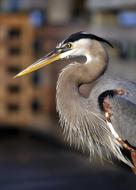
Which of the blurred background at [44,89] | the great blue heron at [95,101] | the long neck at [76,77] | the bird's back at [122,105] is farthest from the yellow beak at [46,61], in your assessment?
the blurred background at [44,89]

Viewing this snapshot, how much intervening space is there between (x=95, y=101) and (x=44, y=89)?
513cm

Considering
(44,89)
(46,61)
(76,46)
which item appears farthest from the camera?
(44,89)

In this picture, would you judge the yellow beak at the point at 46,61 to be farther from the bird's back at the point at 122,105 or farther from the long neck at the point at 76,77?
the bird's back at the point at 122,105

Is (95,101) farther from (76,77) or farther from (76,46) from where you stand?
(76,46)

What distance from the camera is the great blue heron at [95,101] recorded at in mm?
5250

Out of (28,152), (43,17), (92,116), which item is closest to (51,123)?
(28,152)

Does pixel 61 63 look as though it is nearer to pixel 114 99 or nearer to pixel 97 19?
pixel 97 19

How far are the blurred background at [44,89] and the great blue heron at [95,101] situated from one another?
8.22 ft

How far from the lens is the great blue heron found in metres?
5.25

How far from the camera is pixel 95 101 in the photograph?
17.7 feet

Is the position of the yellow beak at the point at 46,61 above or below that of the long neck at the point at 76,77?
above

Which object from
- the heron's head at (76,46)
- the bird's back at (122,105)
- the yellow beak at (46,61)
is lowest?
the bird's back at (122,105)

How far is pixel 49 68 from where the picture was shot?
33.7 ft

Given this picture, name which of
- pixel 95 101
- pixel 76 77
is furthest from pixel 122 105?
pixel 76 77
